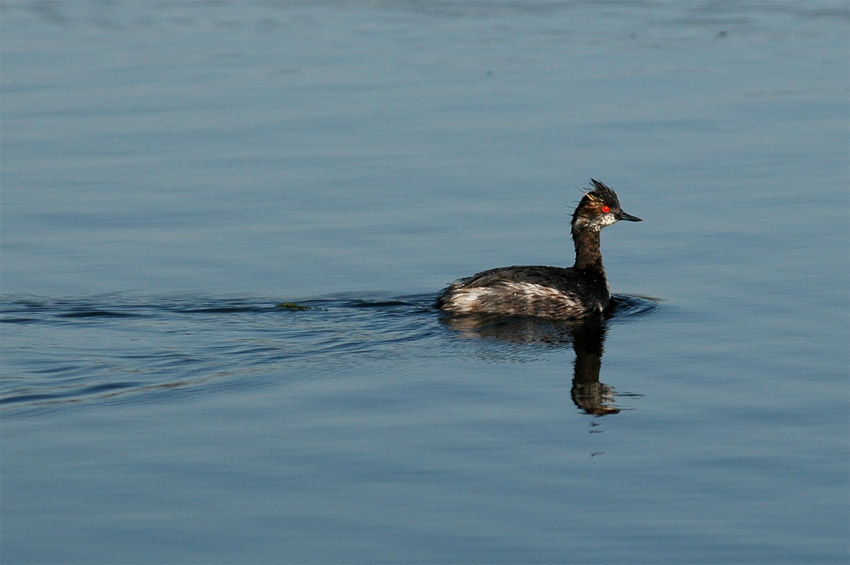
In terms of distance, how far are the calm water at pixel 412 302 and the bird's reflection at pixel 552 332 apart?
1.9 inches

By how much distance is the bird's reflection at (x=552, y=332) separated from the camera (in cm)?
1134

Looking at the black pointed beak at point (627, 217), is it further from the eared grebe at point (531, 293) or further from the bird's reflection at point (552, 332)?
the bird's reflection at point (552, 332)

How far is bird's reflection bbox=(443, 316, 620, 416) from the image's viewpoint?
11344 millimetres

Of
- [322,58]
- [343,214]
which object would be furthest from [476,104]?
[343,214]

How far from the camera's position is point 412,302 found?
12.9 metres

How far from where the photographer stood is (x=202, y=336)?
1174 centimetres

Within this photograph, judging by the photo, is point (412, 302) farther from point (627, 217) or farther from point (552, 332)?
point (627, 217)

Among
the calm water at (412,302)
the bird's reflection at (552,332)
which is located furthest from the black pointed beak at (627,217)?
the bird's reflection at (552,332)

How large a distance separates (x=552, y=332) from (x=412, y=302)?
126 centimetres

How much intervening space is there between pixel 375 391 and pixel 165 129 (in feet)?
32.4

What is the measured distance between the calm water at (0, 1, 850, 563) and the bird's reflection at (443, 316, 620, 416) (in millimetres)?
48

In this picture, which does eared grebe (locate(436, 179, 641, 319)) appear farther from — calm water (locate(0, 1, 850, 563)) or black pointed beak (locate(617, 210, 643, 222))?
black pointed beak (locate(617, 210, 643, 222))

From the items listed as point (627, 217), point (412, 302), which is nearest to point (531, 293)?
point (412, 302)

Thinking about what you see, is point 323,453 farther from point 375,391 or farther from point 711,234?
point 711,234
